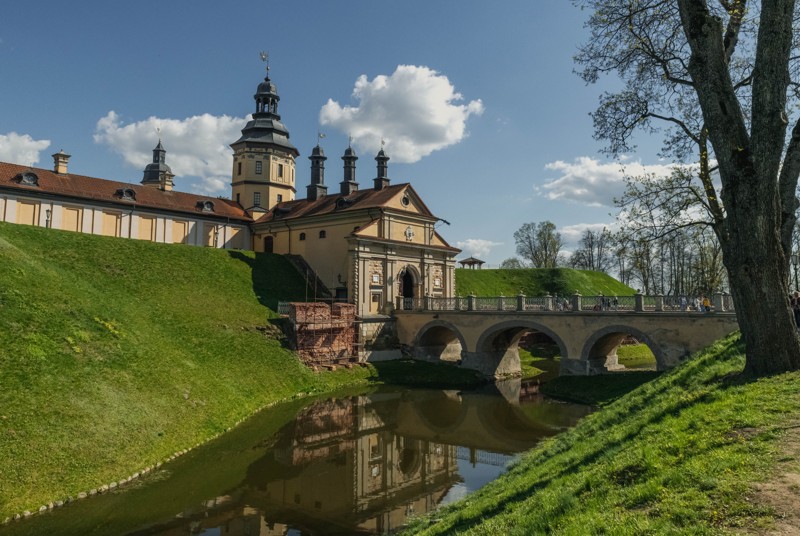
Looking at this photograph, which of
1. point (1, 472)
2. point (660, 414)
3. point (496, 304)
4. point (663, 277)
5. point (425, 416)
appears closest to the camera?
point (660, 414)

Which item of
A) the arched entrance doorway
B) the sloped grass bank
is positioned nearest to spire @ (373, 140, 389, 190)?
the arched entrance doorway

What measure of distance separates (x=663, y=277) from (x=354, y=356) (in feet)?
144

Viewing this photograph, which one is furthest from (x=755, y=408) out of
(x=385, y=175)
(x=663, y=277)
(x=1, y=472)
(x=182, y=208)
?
(x=663, y=277)

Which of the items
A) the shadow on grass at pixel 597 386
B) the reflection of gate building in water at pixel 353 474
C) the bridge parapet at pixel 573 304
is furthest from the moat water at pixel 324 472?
the bridge parapet at pixel 573 304

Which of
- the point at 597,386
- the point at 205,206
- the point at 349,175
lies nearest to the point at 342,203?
the point at 349,175

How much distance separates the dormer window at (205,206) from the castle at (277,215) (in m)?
0.09

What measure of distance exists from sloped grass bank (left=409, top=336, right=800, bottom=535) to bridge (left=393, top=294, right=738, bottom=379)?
50.9 ft

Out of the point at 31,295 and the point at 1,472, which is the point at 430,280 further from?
the point at 1,472

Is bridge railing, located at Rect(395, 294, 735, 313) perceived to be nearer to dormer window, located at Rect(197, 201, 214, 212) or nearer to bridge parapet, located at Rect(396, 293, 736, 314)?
bridge parapet, located at Rect(396, 293, 736, 314)

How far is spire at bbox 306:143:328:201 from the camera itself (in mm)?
47125

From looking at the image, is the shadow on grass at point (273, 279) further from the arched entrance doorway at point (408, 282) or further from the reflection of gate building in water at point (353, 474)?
the reflection of gate building in water at point (353, 474)

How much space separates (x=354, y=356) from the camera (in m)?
34.2

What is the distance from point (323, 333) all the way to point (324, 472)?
16.8 meters

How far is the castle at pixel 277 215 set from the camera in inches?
1474
